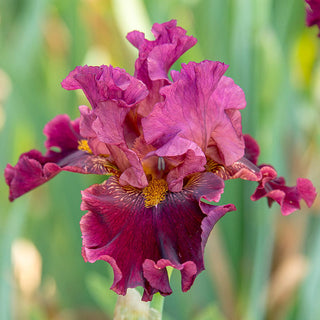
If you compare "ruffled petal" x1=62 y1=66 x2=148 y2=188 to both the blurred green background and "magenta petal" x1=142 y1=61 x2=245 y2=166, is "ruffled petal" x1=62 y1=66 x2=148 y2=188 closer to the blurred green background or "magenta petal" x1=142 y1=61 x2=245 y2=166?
"magenta petal" x1=142 y1=61 x2=245 y2=166

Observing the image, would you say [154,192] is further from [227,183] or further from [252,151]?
[227,183]

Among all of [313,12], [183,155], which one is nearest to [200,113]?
[183,155]

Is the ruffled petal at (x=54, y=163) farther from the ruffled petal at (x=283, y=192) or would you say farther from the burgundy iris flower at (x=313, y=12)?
the burgundy iris flower at (x=313, y=12)

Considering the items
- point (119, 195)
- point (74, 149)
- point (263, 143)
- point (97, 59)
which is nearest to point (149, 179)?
point (119, 195)

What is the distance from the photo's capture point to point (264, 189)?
68cm

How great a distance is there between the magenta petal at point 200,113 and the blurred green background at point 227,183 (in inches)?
20.8

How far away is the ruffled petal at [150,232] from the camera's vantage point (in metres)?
0.57

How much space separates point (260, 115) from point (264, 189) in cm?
59

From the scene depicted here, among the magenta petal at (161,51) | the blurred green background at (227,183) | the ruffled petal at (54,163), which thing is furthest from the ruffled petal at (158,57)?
the blurred green background at (227,183)

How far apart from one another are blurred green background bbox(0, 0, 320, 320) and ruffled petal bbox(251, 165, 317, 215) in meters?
0.49

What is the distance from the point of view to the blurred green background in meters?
1.22

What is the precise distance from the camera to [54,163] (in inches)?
27.2

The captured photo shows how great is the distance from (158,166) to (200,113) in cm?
11

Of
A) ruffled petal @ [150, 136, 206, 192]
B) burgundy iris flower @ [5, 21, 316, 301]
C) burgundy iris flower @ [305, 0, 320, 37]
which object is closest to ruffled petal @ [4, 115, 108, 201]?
burgundy iris flower @ [5, 21, 316, 301]
